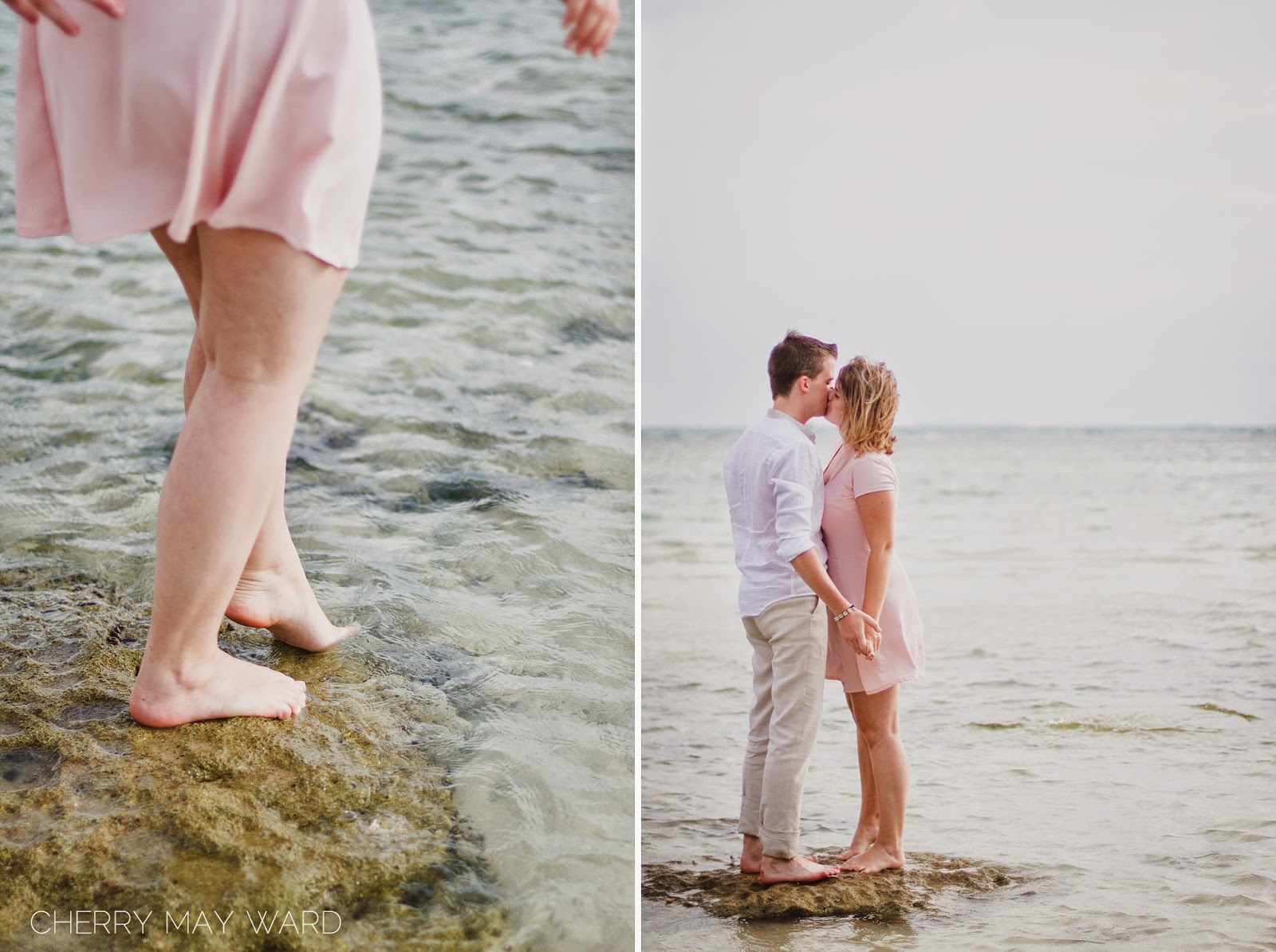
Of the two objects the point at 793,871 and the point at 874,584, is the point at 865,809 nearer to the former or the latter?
the point at 793,871

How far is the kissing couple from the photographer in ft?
A: 5.27

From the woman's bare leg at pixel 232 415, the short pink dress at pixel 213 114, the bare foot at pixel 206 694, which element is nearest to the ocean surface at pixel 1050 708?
the bare foot at pixel 206 694

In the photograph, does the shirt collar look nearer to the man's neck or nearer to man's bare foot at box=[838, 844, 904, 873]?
the man's neck

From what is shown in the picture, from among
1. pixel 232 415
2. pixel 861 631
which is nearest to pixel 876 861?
pixel 861 631

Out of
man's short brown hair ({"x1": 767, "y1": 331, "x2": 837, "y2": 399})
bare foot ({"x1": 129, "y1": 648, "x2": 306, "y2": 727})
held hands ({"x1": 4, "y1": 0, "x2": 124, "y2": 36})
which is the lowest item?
bare foot ({"x1": 129, "y1": 648, "x2": 306, "y2": 727})

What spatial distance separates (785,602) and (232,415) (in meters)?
0.87

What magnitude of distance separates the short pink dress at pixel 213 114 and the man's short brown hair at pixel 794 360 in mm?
835

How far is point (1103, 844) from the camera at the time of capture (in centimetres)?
172

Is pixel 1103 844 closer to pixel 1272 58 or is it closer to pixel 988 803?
pixel 988 803

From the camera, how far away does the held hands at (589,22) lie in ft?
3.53

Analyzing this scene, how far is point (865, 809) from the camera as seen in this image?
172 cm

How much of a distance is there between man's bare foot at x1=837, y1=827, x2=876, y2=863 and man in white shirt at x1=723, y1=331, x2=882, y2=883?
87mm

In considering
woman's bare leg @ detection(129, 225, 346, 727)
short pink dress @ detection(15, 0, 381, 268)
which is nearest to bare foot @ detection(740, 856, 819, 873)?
woman's bare leg @ detection(129, 225, 346, 727)

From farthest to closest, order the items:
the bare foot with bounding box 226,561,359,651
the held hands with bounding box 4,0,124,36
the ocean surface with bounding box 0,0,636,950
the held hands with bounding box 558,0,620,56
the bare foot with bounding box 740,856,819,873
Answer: the bare foot with bounding box 740,856,819,873, the bare foot with bounding box 226,561,359,651, the ocean surface with bounding box 0,0,636,950, the held hands with bounding box 558,0,620,56, the held hands with bounding box 4,0,124,36
